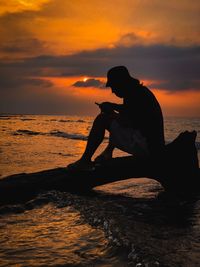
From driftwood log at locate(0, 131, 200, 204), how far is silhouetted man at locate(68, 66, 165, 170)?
0.20 meters

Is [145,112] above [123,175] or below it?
above

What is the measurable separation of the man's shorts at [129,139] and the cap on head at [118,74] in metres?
0.72

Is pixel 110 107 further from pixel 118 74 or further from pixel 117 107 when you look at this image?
pixel 118 74

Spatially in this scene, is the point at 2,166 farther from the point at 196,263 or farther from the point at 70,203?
the point at 196,263

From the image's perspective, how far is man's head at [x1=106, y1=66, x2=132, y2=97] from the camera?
5.67 meters

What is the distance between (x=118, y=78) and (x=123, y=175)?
178 cm

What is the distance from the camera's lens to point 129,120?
19.1ft

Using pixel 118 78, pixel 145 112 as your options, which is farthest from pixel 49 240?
pixel 118 78

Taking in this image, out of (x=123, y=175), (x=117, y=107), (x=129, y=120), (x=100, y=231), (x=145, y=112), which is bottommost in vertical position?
(x=100, y=231)

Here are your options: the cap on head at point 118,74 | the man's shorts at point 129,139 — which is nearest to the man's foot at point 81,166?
the man's shorts at point 129,139

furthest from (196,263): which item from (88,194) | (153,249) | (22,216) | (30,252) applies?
(88,194)

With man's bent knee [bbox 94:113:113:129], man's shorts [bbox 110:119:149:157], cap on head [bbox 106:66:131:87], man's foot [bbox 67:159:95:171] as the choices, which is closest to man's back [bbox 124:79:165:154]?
man's shorts [bbox 110:119:149:157]

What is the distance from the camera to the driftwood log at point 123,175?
575cm

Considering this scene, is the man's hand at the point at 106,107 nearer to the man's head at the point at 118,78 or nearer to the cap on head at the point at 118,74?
the man's head at the point at 118,78
